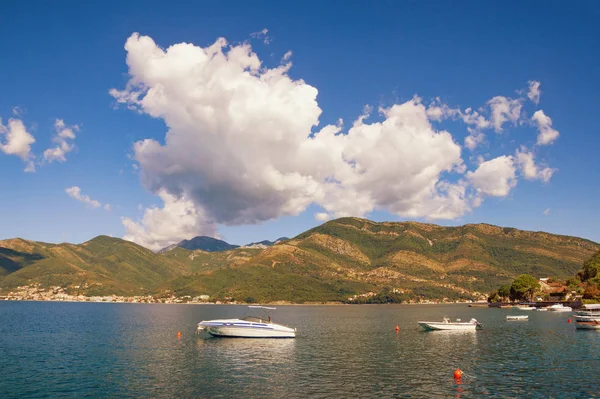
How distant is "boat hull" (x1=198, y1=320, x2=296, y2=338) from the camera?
97.1m

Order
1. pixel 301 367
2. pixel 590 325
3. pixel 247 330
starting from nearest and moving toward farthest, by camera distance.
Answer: pixel 301 367 < pixel 247 330 < pixel 590 325

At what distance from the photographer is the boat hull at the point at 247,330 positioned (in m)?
97.1

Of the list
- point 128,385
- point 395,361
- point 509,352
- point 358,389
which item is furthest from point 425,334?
point 128,385

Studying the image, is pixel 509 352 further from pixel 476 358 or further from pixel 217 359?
pixel 217 359

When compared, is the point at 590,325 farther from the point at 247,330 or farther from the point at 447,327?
the point at 247,330

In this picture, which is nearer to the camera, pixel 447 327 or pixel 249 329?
pixel 249 329

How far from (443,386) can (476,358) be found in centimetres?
2407

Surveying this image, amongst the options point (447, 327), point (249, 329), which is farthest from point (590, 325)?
point (249, 329)

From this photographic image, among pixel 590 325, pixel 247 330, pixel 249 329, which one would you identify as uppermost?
pixel 249 329

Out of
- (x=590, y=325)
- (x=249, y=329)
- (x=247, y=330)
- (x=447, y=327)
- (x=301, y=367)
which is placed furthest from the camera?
(x=447, y=327)

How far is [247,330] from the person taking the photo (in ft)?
323

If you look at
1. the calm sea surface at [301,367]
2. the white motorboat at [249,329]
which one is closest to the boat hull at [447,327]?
the calm sea surface at [301,367]

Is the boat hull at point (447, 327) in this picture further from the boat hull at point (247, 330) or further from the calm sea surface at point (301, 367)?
the boat hull at point (247, 330)

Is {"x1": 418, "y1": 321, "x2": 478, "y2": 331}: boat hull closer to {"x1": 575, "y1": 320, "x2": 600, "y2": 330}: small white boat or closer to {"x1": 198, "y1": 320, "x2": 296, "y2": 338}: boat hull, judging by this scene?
{"x1": 575, "y1": 320, "x2": 600, "y2": 330}: small white boat
